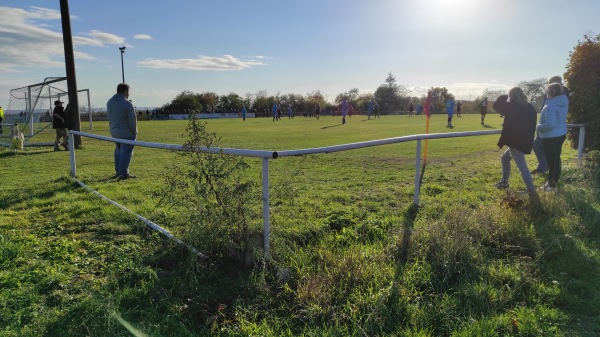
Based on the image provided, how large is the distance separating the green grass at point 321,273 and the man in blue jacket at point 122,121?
2152 millimetres

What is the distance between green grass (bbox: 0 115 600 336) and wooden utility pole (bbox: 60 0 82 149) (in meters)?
9.54

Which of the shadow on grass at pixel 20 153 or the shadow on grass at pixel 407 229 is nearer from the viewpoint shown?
the shadow on grass at pixel 407 229

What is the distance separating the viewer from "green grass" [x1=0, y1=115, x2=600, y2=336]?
9.58ft

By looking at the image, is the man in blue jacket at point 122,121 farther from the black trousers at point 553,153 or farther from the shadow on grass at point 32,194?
the black trousers at point 553,153

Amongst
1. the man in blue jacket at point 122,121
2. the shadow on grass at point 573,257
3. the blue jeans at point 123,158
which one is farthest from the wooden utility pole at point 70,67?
the shadow on grass at point 573,257

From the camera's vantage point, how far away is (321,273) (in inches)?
137

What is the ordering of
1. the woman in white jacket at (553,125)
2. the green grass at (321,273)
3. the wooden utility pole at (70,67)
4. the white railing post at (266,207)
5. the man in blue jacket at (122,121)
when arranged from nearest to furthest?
the green grass at (321,273) → the white railing post at (266,207) → the woman in white jacket at (553,125) → the man in blue jacket at (122,121) → the wooden utility pole at (70,67)

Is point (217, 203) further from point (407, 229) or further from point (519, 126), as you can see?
point (519, 126)

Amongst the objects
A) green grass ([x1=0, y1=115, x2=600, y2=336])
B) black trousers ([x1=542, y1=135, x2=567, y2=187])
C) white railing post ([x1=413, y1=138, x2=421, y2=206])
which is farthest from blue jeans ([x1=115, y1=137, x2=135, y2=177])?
black trousers ([x1=542, y1=135, x2=567, y2=187])

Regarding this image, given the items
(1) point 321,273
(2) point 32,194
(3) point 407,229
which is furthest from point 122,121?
(1) point 321,273

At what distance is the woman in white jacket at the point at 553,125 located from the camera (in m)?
6.64

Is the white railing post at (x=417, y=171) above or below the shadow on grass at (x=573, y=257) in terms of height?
above

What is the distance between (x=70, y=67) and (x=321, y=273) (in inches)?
586

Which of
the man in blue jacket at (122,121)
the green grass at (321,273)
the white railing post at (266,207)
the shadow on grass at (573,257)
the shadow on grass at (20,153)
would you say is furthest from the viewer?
the shadow on grass at (20,153)
